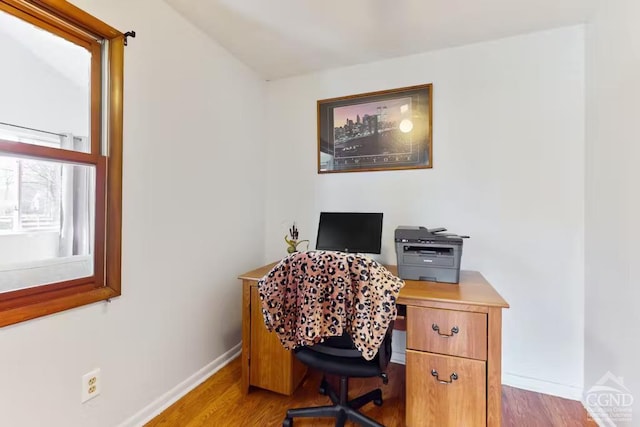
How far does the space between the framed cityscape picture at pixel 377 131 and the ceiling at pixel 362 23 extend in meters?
0.32

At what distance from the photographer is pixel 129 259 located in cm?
153

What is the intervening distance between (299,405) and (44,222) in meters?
1.59

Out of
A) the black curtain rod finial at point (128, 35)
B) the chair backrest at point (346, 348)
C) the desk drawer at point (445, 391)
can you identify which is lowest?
the desk drawer at point (445, 391)

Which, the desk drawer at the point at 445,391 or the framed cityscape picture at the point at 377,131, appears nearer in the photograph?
the desk drawer at the point at 445,391

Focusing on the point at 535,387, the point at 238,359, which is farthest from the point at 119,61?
the point at 535,387

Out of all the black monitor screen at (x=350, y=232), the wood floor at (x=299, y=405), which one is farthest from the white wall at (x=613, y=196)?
the black monitor screen at (x=350, y=232)

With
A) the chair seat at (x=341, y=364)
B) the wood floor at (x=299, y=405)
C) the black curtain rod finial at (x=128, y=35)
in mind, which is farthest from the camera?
the wood floor at (x=299, y=405)

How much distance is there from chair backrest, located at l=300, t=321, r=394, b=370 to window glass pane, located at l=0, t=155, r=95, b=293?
3.80ft

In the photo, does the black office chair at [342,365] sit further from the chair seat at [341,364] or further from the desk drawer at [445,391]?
the desk drawer at [445,391]

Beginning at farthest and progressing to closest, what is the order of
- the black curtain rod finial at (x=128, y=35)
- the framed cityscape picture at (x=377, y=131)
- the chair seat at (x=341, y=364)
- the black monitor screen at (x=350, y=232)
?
the framed cityscape picture at (x=377, y=131)
the black monitor screen at (x=350, y=232)
the black curtain rod finial at (x=128, y=35)
the chair seat at (x=341, y=364)

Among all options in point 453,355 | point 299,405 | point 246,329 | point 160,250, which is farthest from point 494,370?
point 160,250

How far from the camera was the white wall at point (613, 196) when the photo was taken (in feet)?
4.45

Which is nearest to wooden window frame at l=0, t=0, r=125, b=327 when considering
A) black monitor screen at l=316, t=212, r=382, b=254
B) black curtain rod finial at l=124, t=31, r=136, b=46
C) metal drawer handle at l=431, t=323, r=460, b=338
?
black curtain rod finial at l=124, t=31, r=136, b=46

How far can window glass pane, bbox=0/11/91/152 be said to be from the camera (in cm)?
117
